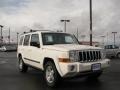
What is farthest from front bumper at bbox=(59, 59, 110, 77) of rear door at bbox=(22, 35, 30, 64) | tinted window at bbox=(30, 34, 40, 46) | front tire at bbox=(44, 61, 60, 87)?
rear door at bbox=(22, 35, 30, 64)

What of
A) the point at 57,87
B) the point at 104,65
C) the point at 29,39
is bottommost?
the point at 57,87

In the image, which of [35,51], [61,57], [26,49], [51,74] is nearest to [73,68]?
[61,57]

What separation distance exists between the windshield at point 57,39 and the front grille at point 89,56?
1679 millimetres

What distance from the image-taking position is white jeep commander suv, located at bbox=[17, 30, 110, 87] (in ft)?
26.8

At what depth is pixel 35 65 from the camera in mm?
10258

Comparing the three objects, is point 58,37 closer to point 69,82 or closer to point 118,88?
point 69,82

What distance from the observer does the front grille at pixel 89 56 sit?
8399mm

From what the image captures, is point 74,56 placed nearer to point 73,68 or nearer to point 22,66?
point 73,68

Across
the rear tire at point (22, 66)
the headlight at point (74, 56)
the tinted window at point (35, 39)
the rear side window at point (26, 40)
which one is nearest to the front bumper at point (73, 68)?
the headlight at point (74, 56)

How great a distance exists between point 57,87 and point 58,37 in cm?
234

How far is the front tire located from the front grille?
3.25 feet

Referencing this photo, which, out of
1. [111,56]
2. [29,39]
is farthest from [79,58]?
[111,56]

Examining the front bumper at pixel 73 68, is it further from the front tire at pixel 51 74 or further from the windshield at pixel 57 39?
the windshield at pixel 57 39

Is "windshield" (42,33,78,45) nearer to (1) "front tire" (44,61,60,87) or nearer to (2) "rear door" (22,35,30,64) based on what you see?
(1) "front tire" (44,61,60,87)
